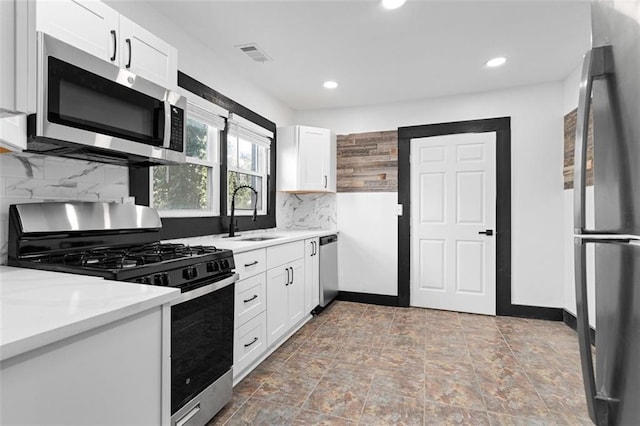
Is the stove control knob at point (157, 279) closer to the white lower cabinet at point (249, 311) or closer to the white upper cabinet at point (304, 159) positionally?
the white lower cabinet at point (249, 311)

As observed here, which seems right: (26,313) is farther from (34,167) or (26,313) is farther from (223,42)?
(223,42)

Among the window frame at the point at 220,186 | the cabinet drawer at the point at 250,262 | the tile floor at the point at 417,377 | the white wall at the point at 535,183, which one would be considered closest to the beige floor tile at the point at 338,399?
the tile floor at the point at 417,377

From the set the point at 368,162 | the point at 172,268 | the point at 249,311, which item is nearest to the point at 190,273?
the point at 172,268

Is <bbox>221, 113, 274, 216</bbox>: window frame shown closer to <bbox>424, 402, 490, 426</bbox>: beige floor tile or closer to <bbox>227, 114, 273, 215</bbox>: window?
<bbox>227, 114, 273, 215</bbox>: window

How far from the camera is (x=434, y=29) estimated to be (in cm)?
254

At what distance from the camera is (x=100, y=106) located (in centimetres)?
154

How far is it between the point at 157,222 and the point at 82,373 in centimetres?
147

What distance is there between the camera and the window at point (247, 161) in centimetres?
328

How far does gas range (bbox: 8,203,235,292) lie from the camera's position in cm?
137

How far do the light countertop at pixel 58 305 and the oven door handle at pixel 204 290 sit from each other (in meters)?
0.37

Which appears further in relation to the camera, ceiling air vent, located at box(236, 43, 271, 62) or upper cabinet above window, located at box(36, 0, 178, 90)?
ceiling air vent, located at box(236, 43, 271, 62)


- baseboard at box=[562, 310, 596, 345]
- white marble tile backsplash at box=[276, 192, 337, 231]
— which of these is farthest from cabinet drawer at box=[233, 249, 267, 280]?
baseboard at box=[562, 310, 596, 345]

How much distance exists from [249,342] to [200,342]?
2.22ft

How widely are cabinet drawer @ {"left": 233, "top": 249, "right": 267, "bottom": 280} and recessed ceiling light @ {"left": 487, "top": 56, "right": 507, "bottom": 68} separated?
8.74 feet
